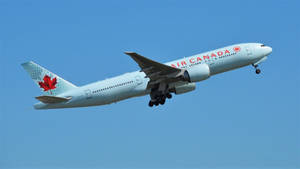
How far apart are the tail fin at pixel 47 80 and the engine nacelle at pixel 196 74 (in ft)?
37.7

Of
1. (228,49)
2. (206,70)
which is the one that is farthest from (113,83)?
(228,49)

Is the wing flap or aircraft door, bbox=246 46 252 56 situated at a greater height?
aircraft door, bbox=246 46 252 56

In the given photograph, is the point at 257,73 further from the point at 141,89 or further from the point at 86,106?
the point at 86,106

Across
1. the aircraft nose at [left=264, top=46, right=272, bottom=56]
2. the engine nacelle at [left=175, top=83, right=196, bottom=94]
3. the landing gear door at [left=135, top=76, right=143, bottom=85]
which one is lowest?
the landing gear door at [left=135, top=76, right=143, bottom=85]

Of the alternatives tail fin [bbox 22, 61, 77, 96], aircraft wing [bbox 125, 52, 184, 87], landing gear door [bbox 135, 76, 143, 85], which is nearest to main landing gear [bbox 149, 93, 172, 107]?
aircraft wing [bbox 125, 52, 184, 87]

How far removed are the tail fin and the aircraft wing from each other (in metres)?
7.89

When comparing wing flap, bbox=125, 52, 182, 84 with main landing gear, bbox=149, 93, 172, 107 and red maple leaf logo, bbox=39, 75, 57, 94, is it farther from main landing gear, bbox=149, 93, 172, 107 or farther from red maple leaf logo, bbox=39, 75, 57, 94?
red maple leaf logo, bbox=39, 75, 57, 94

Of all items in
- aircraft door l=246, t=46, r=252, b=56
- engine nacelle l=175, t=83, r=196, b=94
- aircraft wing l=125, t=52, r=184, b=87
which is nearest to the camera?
aircraft wing l=125, t=52, r=184, b=87

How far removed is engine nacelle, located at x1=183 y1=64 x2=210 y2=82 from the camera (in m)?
37.6

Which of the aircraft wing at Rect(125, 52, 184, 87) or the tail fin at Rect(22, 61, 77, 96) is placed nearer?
the aircraft wing at Rect(125, 52, 184, 87)

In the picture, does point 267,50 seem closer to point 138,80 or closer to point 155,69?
point 155,69

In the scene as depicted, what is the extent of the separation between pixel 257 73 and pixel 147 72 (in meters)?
12.7

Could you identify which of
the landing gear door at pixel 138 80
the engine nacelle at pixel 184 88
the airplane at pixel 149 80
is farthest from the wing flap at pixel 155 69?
the engine nacelle at pixel 184 88

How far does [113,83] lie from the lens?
3862cm
